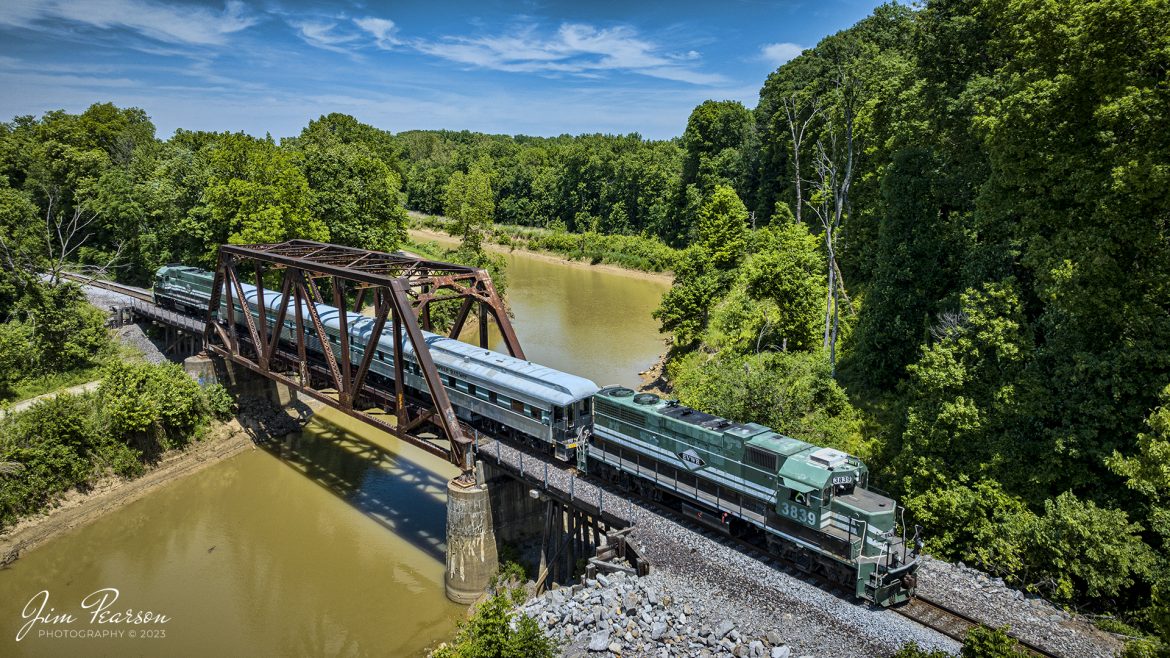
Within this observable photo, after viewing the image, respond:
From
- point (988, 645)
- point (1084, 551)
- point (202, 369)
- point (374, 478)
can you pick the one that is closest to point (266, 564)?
point (374, 478)

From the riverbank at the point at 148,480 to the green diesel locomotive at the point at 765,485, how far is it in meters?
25.2

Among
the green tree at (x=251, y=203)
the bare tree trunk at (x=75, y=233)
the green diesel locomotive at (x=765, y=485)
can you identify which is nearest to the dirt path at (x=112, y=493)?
the green tree at (x=251, y=203)

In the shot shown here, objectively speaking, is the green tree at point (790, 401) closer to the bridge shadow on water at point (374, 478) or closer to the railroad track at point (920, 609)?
the railroad track at point (920, 609)

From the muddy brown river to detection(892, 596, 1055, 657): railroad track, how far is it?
1547 cm

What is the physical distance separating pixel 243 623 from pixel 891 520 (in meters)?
22.9

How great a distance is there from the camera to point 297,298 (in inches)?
1264

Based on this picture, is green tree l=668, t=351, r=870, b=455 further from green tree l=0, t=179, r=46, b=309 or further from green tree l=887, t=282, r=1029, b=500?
green tree l=0, t=179, r=46, b=309

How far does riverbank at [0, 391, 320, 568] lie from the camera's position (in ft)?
101

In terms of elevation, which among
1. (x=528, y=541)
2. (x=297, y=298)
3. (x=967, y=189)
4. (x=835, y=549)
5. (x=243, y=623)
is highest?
(x=967, y=189)

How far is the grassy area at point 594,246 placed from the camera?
91.7 meters

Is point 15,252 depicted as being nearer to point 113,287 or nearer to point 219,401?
point 113,287

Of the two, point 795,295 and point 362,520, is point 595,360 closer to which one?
point 795,295

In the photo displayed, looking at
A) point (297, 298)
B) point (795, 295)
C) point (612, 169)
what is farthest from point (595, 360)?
point (612, 169)

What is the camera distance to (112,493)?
33938 millimetres
